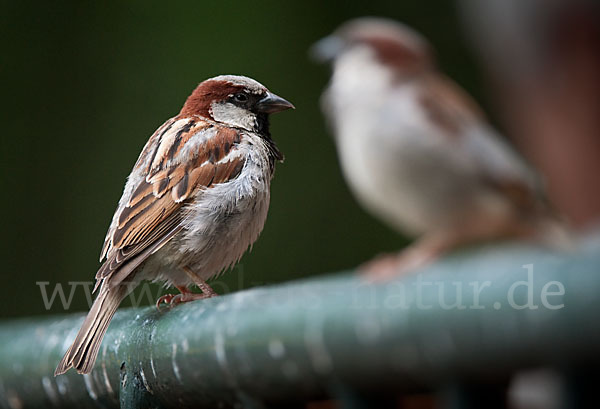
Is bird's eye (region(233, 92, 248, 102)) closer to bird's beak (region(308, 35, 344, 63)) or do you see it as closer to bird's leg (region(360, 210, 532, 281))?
bird's beak (region(308, 35, 344, 63))

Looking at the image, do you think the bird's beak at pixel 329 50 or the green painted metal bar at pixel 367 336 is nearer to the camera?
the green painted metal bar at pixel 367 336

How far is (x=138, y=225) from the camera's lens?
6.37 feet

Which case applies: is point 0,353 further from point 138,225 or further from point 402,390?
point 402,390

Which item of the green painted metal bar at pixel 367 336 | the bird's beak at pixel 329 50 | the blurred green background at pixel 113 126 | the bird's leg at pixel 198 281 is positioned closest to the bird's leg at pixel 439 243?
the green painted metal bar at pixel 367 336

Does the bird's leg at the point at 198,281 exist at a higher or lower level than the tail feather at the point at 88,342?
lower

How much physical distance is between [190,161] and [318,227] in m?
3.43

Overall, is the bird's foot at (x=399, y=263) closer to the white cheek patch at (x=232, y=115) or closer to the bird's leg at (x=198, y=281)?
the white cheek patch at (x=232, y=115)

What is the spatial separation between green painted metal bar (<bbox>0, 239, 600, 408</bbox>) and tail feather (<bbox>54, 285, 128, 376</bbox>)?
0.16 feet

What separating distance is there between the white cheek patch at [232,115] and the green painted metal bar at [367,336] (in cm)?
63

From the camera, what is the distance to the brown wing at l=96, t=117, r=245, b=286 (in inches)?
75.3

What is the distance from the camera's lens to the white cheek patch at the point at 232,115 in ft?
6.24

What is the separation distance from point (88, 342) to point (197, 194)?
25.2 inches

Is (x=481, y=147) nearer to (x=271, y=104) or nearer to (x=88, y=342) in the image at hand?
(x=271, y=104)

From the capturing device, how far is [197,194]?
2.03 metres
